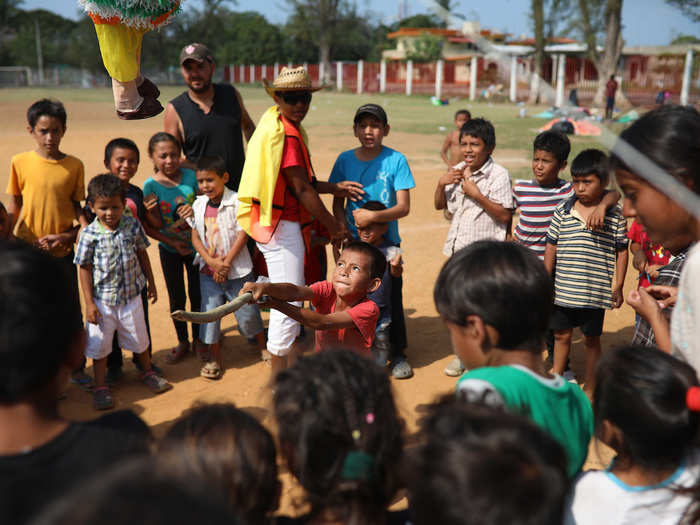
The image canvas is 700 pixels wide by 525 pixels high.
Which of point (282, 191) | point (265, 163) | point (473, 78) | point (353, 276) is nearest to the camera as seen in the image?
point (353, 276)

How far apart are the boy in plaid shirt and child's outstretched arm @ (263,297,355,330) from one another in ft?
4.71

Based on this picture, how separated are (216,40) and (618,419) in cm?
6572

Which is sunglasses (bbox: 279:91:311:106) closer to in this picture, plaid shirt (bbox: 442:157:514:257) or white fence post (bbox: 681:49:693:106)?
plaid shirt (bbox: 442:157:514:257)

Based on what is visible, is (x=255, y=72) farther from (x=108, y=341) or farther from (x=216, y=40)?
(x=108, y=341)

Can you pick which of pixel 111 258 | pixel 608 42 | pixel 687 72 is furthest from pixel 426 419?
pixel 687 72

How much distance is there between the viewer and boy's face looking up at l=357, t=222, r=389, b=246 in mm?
4203

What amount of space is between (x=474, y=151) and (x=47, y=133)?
2.96 m

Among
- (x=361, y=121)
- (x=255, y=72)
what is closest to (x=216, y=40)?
(x=255, y=72)

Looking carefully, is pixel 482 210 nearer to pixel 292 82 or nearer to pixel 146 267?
pixel 292 82

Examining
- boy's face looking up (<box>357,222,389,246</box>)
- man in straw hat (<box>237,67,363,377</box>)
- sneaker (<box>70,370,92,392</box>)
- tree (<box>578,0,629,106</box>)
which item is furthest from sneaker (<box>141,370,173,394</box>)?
tree (<box>578,0,629,106</box>)

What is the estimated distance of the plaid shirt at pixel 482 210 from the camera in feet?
14.3

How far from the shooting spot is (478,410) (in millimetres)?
1295

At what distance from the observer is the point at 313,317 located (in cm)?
304

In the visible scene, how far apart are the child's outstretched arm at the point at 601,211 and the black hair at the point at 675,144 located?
77.8 inches
